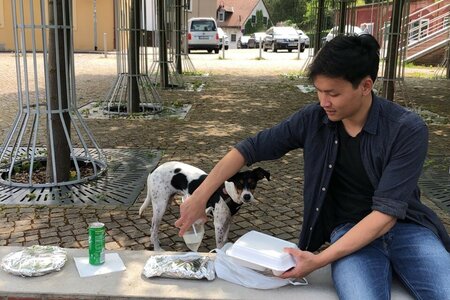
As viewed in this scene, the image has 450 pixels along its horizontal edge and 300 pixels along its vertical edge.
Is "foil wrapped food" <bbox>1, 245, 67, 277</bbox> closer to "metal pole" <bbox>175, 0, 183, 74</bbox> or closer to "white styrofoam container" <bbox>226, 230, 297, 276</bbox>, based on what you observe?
"white styrofoam container" <bbox>226, 230, 297, 276</bbox>

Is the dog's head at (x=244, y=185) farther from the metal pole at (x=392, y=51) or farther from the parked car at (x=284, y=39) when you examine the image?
the parked car at (x=284, y=39)

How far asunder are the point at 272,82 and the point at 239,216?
11730mm

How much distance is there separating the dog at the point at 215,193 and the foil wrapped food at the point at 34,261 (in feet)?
4.20

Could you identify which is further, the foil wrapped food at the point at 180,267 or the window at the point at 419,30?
the window at the point at 419,30

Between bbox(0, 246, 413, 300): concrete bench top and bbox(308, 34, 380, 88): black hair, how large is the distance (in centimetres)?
104

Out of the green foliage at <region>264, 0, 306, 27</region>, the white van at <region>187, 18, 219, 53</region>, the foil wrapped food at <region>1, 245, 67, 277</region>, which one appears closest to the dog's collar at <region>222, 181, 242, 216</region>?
the foil wrapped food at <region>1, 245, 67, 277</region>

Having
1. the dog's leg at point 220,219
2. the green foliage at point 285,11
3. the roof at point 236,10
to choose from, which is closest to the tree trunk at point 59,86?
the dog's leg at point 220,219

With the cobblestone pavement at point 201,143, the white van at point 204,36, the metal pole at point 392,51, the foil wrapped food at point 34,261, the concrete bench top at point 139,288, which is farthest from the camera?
the white van at point 204,36

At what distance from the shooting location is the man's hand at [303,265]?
7.96ft

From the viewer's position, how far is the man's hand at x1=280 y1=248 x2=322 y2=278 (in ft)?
7.96

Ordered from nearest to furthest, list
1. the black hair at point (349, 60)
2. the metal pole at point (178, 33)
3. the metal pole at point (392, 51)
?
1. the black hair at point (349, 60)
2. the metal pole at point (392, 51)
3. the metal pole at point (178, 33)

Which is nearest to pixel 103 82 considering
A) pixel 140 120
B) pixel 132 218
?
pixel 140 120

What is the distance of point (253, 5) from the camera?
7169 cm

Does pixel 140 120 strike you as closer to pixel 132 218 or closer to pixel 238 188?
pixel 132 218
